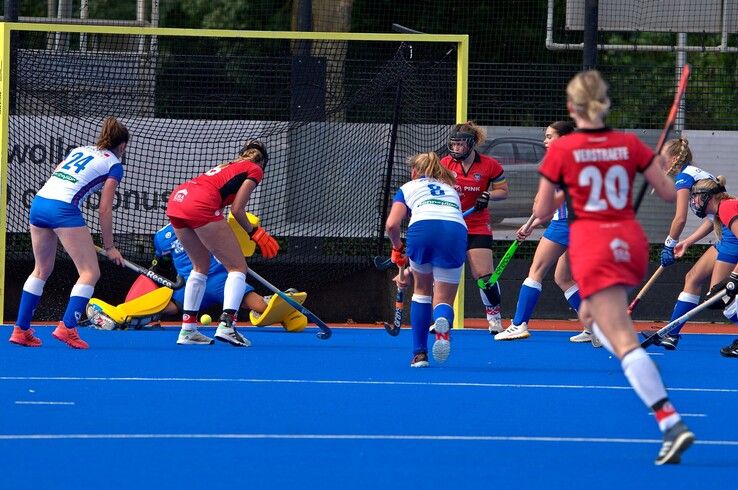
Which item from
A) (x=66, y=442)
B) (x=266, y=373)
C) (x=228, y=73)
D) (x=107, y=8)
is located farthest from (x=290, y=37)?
(x=107, y=8)

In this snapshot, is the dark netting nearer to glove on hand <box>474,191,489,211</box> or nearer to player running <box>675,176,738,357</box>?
glove on hand <box>474,191,489,211</box>

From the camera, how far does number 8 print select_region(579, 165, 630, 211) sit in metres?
5.73

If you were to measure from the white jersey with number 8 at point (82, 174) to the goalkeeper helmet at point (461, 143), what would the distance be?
2.85m

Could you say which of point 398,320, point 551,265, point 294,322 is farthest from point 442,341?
point 294,322

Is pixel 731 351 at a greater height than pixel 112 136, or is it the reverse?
pixel 112 136

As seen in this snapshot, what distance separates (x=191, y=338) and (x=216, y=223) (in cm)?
100

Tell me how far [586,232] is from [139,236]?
774cm

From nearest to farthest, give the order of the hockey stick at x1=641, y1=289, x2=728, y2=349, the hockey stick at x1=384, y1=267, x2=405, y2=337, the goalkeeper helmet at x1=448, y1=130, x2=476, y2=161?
the hockey stick at x1=641, y1=289, x2=728, y2=349 → the goalkeeper helmet at x1=448, y1=130, x2=476, y2=161 → the hockey stick at x1=384, y1=267, x2=405, y2=337

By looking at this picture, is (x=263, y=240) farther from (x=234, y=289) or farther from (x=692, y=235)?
(x=692, y=235)

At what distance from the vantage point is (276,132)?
42.2 ft

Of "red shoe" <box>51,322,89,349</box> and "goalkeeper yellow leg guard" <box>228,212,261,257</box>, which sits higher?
"goalkeeper yellow leg guard" <box>228,212,261,257</box>

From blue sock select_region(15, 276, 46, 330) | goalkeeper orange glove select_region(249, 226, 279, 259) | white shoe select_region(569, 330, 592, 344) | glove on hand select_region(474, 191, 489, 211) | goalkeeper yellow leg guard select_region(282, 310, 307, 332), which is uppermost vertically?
glove on hand select_region(474, 191, 489, 211)

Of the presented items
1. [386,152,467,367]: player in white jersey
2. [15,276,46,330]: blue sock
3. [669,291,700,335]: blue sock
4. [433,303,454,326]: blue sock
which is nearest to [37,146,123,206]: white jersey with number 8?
[15,276,46,330]: blue sock

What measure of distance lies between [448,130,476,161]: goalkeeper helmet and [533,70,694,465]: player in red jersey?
17.3 feet
